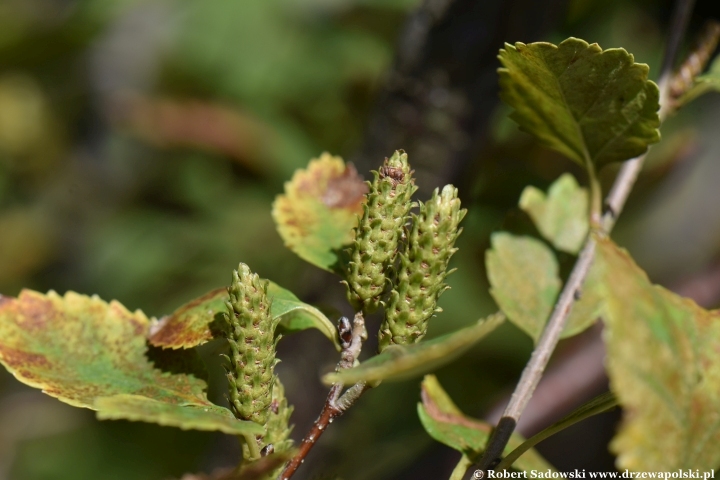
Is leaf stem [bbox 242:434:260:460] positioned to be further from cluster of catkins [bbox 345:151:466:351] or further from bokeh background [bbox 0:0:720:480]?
bokeh background [bbox 0:0:720:480]

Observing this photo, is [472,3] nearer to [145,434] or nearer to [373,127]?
[373,127]

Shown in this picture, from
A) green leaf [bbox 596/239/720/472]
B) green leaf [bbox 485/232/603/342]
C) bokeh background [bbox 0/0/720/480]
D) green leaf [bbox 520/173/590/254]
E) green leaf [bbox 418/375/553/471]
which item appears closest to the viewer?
green leaf [bbox 596/239/720/472]

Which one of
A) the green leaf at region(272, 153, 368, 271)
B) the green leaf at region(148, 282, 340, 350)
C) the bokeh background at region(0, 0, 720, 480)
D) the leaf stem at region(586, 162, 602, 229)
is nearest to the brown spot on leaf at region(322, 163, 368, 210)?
the green leaf at region(272, 153, 368, 271)

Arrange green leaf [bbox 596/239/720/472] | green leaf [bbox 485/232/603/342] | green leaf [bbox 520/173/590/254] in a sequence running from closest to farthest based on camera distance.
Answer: green leaf [bbox 596/239/720/472] < green leaf [bbox 485/232/603/342] < green leaf [bbox 520/173/590/254]

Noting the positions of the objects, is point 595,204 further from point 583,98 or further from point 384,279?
point 384,279

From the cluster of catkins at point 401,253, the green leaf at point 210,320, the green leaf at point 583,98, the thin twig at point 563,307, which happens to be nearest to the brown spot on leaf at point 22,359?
the green leaf at point 210,320

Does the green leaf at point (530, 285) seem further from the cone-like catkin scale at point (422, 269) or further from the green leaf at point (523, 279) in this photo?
the cone-like catkin scale at point (422, 269)

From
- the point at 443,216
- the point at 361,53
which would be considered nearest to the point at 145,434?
the point at 361,53
